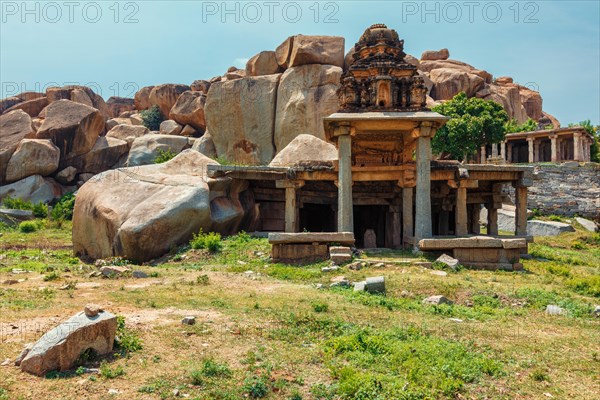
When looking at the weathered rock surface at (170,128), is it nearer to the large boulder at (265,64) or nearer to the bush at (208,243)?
the large boulder at (265,64)

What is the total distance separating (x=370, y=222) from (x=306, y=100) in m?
11.0

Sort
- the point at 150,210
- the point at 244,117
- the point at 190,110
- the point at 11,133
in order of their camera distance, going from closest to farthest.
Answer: the point at 150,210 → the point at 11,133 → the point at 244,117 → the point at 190,110

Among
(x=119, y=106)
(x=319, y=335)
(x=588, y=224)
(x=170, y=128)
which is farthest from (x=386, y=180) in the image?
(x=119, y=106)

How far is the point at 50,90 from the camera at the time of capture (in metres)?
38.9

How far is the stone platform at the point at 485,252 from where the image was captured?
11578 mm

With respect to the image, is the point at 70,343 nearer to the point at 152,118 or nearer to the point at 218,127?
the point at 218,127

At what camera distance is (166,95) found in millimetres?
43781

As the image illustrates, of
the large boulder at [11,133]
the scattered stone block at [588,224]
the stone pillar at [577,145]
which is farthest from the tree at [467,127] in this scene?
the large boulder at [11,133]

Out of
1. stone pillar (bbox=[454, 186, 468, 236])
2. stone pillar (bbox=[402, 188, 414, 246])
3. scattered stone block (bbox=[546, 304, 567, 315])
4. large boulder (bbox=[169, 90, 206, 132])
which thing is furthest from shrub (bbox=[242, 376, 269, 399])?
large boulder (bbox=[169, 90, 206, 132])

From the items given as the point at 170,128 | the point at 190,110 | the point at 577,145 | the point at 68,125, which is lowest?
the point at 577,145

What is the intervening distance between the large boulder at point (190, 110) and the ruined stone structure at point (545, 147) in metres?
23.5

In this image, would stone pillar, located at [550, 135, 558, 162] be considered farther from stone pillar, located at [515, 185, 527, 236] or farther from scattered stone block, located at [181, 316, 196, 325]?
scattered stone block, located at [181, 316, 196, 325]

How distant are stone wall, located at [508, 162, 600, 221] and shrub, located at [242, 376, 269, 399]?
80.6ft

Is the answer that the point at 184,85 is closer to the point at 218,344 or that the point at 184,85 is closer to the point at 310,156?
the point at 310,156
